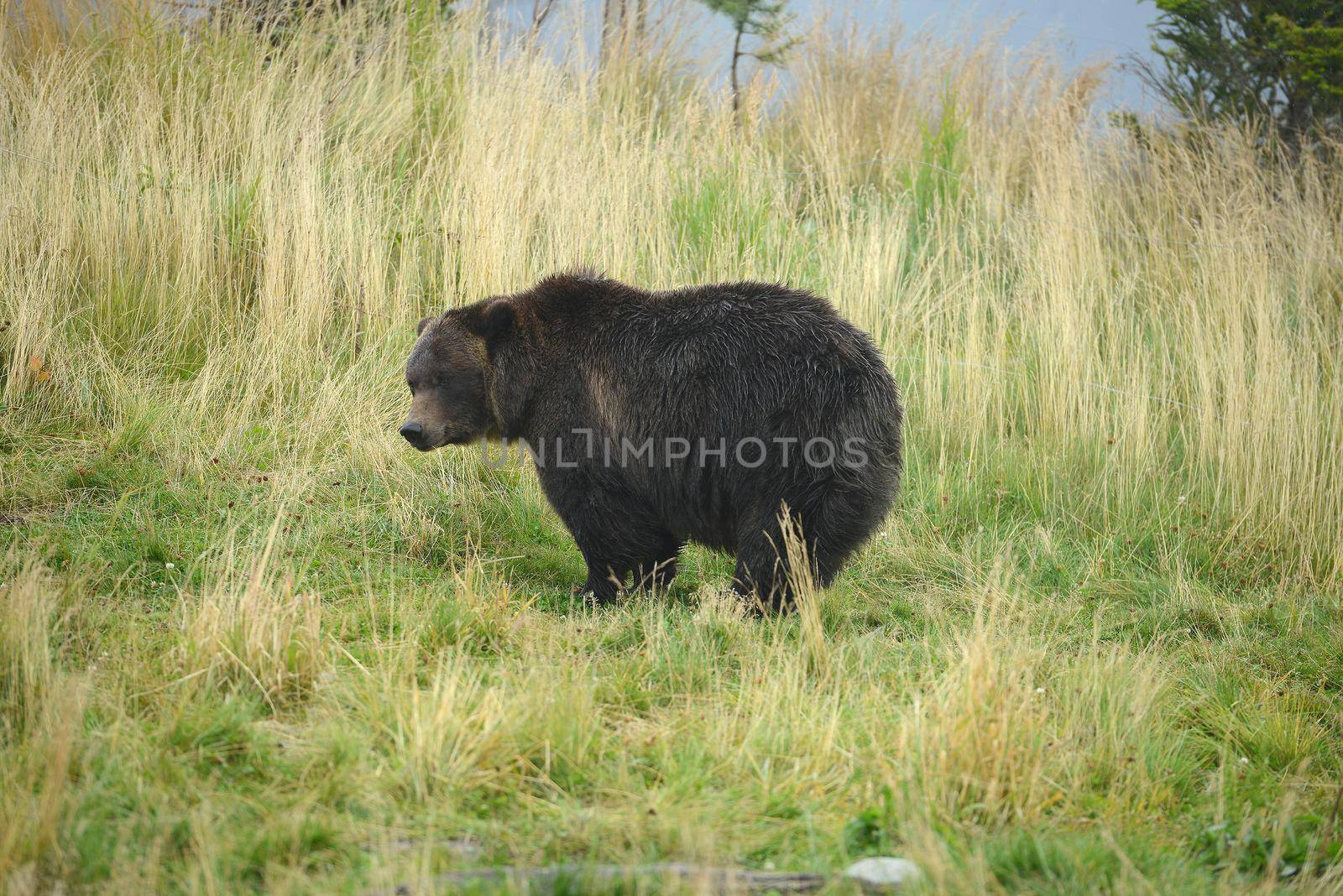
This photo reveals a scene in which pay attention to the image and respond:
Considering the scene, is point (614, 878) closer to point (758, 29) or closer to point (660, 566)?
point (660, 566)

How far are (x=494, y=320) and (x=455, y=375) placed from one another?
34 centimetres

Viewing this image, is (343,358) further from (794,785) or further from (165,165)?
(794,785)

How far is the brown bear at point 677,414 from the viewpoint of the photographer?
4.48 metres

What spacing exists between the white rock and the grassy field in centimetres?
7

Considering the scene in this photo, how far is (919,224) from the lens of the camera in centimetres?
885

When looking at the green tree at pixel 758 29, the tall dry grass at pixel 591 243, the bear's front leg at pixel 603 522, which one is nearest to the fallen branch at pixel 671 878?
the bear's front leg at pixel 603 522

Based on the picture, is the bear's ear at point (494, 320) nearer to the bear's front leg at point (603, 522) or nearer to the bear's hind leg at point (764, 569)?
the bear's front leg at point (603, 522)

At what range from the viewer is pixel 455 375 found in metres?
5.20

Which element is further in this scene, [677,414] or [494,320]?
[494,320]

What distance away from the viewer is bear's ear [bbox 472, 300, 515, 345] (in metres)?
5.03

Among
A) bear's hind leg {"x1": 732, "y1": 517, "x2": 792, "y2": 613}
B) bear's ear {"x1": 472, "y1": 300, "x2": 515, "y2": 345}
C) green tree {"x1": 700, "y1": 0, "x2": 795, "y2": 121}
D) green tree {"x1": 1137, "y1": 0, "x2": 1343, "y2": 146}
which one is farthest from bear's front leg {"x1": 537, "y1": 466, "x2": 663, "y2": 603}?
green tree {"x1": 700, "y1": 0, "x2": 795, "y2": 121}

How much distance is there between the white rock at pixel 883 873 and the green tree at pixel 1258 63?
8732 millimetres

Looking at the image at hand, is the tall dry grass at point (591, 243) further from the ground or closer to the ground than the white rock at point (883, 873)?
further from the ground

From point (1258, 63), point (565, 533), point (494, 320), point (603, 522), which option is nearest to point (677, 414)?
point (603, 522)
